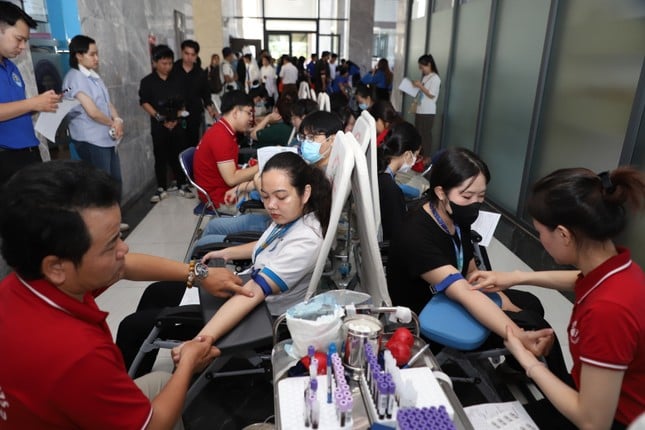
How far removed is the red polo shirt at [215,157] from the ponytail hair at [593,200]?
7.14ft

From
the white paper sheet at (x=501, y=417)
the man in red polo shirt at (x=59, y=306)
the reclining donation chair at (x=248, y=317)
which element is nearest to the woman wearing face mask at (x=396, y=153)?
the reclining donation chair at (x=248, y=317)

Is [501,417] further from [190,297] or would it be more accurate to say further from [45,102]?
[45,102]

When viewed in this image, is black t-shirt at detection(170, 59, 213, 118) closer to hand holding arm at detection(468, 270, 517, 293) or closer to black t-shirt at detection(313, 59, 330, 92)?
hand holding arm at detection(468, 270, 517, 293)

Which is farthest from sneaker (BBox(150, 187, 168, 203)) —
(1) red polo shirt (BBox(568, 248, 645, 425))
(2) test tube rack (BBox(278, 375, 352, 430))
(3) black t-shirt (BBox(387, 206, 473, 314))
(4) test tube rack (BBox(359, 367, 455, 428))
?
(1) red polo shirt (BBox(568, 248, 645, 425))

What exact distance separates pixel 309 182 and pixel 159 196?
11.3ft

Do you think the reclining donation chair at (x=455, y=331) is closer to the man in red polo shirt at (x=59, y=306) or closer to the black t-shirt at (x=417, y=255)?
the black t-shirt at (x=417, y=255)

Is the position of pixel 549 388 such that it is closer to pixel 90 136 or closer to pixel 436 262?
pixel 436 262

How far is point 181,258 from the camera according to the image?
11.1 feet

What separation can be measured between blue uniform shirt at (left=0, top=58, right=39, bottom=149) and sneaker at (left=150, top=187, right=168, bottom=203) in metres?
2.08

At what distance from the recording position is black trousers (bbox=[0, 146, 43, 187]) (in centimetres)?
248

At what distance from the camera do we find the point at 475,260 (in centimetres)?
207

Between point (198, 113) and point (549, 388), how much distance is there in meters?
4.98

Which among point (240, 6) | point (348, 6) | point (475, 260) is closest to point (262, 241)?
point (475, 260)

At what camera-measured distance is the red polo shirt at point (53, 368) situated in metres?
0.83
